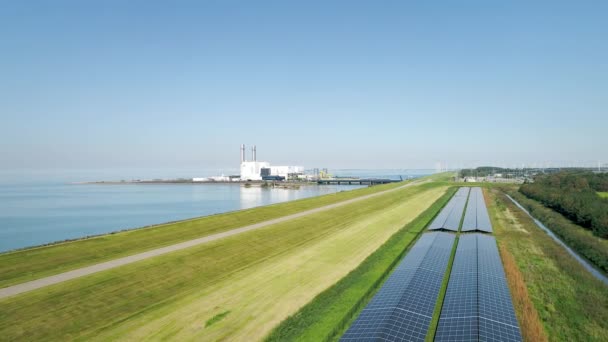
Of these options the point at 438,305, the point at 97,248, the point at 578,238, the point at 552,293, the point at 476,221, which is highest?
the point at 97,248

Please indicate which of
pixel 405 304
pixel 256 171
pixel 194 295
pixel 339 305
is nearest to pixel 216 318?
pixel 194 295

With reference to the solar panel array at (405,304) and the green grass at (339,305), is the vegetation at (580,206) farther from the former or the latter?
the green grass at (339,305)

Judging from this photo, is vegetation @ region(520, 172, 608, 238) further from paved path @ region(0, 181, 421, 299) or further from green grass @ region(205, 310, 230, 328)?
green grass @ region(205, 310, 230, 328)

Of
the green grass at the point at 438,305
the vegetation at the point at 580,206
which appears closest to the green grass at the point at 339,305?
the green grass at the point at 438,305

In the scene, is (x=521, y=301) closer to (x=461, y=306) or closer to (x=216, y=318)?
(x=461, y=306)

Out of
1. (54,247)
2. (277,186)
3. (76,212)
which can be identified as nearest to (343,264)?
(54,247)

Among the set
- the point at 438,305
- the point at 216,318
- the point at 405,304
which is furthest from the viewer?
the point at 438,305
